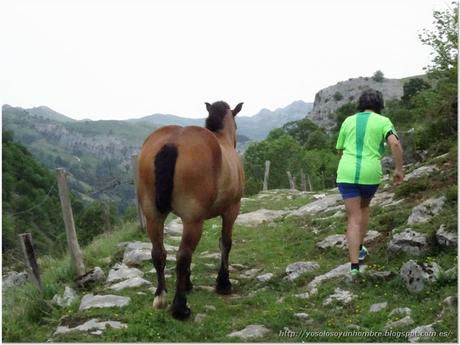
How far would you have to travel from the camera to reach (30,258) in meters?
7.12

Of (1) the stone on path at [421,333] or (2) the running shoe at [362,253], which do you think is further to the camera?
(2) the running shoe at [362,253]

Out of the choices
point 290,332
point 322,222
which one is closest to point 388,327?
point 290,332

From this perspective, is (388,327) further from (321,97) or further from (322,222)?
(321,97)

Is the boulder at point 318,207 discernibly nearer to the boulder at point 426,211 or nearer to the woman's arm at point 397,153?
the boulder at point 426,211

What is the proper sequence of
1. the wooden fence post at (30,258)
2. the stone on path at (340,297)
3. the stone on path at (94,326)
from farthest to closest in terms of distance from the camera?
1. the wooden fence post at (30,258)
2. the stone on path at (340,297)
3. the stone on path at (94,326)

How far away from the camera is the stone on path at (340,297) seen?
6.13 m

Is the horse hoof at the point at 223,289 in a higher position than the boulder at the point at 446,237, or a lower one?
lower

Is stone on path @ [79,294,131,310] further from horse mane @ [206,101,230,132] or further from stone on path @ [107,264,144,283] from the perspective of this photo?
horse mane @ [206,101,230,132]

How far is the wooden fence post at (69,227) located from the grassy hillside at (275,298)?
0.22 metres

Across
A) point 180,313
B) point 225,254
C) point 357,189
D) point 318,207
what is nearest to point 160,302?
point 180,313

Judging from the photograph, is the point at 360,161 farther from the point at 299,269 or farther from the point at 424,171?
the point at 424,171

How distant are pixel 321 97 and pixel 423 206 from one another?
151194 mm

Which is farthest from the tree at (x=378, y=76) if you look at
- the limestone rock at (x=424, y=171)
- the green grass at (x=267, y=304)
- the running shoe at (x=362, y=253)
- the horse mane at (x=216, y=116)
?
the running shoe at (x=362, y=253)

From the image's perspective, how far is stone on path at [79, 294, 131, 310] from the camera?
649 centimetres
